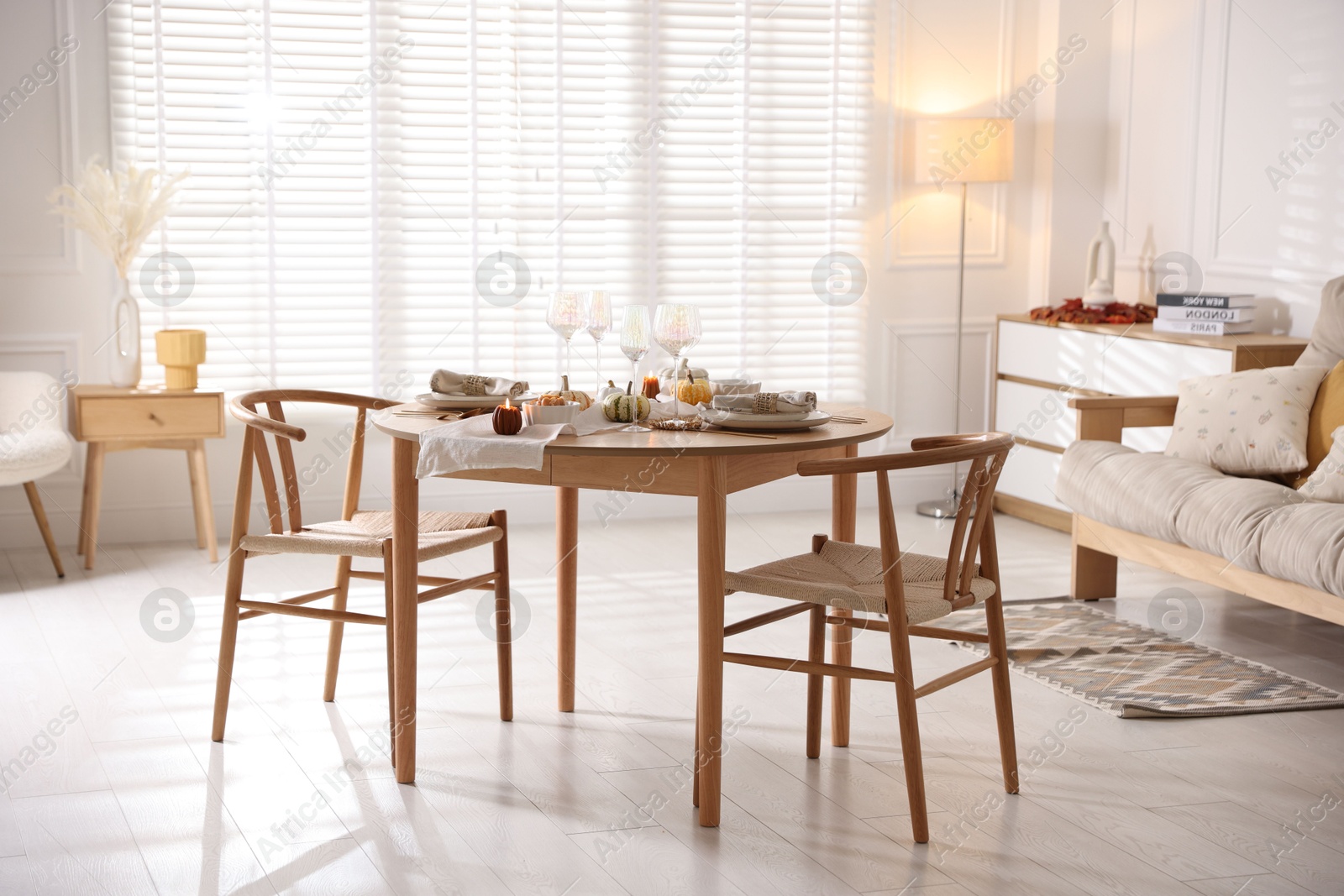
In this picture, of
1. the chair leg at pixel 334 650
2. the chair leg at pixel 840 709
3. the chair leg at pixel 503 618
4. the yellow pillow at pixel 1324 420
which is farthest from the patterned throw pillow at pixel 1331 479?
the chair leg at pixel 334 650

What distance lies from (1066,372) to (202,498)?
3.22 metres

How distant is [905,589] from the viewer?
2598mm

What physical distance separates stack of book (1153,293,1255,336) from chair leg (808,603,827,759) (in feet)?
7.93

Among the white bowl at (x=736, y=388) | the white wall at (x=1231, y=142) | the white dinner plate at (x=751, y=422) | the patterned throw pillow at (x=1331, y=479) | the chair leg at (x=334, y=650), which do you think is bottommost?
the chair leg at (x=334, y=650)

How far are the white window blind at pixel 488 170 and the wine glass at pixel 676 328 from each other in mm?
2661

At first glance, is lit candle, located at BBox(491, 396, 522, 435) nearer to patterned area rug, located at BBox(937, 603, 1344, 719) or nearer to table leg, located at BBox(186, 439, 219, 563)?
patterned area rug, located at BBox(937, 603, 1344, 719)

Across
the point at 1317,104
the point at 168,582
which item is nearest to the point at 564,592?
the point at 168,582

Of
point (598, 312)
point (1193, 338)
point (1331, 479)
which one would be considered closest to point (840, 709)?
point (598, 312)

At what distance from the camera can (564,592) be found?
10.4 feet

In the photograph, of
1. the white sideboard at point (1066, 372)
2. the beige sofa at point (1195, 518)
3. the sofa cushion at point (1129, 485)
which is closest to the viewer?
the beige sofa at point (1195, 518)

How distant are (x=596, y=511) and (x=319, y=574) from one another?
4.19 ft

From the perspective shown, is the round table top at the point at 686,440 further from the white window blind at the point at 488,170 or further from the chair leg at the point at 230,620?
the white window blind at the point at 488,170

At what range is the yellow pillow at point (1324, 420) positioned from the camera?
12.5ft

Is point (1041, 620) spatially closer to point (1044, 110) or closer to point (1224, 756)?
point (1224, 756)
